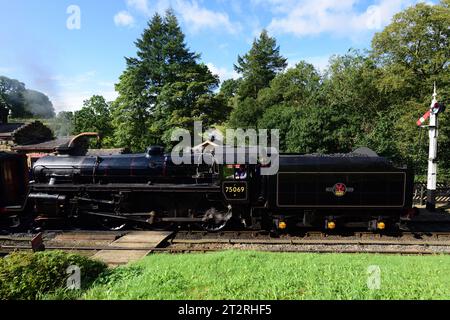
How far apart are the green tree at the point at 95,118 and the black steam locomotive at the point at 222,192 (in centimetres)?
2940

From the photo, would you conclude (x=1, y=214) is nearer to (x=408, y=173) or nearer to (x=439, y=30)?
(x=408, y=173)

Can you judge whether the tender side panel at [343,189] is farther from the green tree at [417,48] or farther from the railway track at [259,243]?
the green tree at [417,48]

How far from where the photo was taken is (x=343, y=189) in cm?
1084

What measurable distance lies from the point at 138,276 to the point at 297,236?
20.7 feet

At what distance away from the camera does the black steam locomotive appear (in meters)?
10.9

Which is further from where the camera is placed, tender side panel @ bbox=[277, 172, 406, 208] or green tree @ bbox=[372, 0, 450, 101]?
green tree @ bbox=[372, 0, 450, 101]

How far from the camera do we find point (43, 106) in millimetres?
35000

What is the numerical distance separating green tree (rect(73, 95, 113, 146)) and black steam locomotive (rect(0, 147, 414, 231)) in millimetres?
29400

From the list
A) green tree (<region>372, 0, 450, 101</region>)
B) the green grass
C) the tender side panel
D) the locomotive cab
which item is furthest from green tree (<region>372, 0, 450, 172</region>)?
the locomotive cab

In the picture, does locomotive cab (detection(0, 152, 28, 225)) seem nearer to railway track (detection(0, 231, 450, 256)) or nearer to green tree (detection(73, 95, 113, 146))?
railway track (detection(0, 231, 450, 256))

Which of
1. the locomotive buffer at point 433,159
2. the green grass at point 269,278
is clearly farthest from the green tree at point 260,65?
the green grass at point 269,278

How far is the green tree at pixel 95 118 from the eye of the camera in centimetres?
4253

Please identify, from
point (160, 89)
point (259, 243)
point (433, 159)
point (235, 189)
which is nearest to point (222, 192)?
point (235, 189)

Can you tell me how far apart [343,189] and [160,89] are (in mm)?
27569
